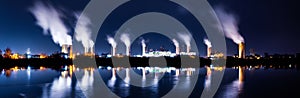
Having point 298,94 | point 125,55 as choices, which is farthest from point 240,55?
point 298,94

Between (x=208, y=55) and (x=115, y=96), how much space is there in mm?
95835

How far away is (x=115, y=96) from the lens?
47.4ft

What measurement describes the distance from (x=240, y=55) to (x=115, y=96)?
96.1m

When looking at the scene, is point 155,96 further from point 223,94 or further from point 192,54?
point 192,54

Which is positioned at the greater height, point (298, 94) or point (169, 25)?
point (169, 25)

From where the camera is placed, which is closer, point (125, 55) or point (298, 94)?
point (298, 94)

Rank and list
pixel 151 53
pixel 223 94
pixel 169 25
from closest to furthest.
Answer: pixel 223 94
pixel 169 25
pixel 151 53

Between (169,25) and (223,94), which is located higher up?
(169,25)

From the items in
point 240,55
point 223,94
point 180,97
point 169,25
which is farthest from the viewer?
point 240,55

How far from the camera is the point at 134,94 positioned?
49.8ft

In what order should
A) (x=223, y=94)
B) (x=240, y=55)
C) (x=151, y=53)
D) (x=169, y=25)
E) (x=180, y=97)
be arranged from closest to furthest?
(x=180, y=97)
(x=223, y=94)
(x=169, y=25)
(x=240, y=55)
(x=151, y=53)

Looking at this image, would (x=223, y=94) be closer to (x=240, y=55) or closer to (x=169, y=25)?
(x=169, y=25)

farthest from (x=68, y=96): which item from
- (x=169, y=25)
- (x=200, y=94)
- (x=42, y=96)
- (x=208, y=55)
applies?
(x=208, y=55)

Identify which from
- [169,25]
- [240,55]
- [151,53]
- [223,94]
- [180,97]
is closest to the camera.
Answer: [180,97]
